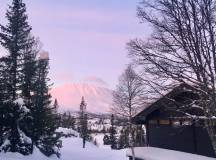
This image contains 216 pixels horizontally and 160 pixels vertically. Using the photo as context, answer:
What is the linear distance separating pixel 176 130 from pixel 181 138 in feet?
1.99

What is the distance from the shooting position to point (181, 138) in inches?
846

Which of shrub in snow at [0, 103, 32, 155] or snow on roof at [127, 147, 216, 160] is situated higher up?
shrub in snow at [0, 103, 32, 155]

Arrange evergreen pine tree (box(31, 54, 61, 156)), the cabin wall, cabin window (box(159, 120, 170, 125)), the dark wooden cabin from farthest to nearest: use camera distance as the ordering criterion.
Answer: evergreen pine tree (box(31, 54, 61, 156)) < cabin window (box(159, 120, 170, 125)) < the cabin wall < the dark wooden cabin

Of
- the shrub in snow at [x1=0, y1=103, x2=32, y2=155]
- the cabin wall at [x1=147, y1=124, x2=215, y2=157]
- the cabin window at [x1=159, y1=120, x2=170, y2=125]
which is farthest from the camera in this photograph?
the shrub in snow at [x1=0, y1=103, x2=32, y2=155]

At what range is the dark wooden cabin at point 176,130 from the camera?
747 inches

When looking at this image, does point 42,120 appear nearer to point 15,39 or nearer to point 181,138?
point 15,39

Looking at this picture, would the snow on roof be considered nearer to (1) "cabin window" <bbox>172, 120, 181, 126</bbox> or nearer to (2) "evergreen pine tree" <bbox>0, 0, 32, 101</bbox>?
(1) "cabin window" <bbox>172, 120, 181, 126</bbox>

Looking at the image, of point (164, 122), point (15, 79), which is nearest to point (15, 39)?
point (15, 79)

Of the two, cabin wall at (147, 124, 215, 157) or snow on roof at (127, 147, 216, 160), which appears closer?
snow on roof at (127, 147, 216, 160)

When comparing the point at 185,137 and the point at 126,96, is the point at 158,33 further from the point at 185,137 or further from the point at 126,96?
the point at 126,96

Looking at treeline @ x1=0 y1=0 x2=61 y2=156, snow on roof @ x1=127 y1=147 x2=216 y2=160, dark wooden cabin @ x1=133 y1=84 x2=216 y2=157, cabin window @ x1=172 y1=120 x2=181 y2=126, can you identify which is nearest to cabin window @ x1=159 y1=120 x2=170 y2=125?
dark wooden cabin @ x1=133 y1=84 x2=216 y2=157

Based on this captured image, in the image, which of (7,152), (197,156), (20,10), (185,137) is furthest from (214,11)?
(20,10)

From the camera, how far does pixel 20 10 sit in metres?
37.7

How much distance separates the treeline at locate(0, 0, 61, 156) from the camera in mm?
33812
